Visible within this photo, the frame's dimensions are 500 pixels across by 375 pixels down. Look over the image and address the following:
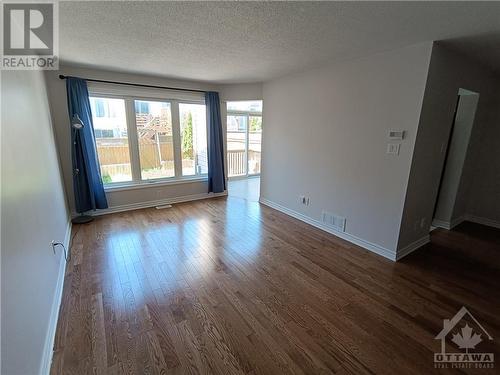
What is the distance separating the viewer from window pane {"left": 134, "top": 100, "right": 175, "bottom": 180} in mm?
4328

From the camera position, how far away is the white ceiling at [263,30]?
173cm

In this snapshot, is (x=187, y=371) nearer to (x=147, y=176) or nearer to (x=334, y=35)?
(x=334, y=35)

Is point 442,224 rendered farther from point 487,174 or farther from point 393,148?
point 393,148

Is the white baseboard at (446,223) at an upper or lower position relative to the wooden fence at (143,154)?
lower

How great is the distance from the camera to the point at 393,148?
269 centimetres

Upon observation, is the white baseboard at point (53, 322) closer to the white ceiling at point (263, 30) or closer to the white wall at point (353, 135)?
the white ceiling at point (263, 30)

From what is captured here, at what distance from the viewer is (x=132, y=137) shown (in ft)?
13.9

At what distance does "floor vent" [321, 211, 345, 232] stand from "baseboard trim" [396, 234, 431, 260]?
0.75m

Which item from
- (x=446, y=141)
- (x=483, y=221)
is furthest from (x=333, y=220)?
(x=483, y=221)

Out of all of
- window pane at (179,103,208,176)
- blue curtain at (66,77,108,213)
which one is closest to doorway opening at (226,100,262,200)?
window pane at (179,103,208,176)

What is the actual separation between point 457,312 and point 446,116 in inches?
86.3

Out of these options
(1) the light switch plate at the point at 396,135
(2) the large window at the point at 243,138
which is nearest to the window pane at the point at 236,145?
(2) the large window at the point at 243,138

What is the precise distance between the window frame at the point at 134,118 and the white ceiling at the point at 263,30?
74cm

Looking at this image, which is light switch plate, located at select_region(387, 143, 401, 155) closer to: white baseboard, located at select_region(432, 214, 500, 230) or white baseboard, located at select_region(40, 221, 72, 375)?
white baseboard, located at select_region(432, 214, 500, 230)
